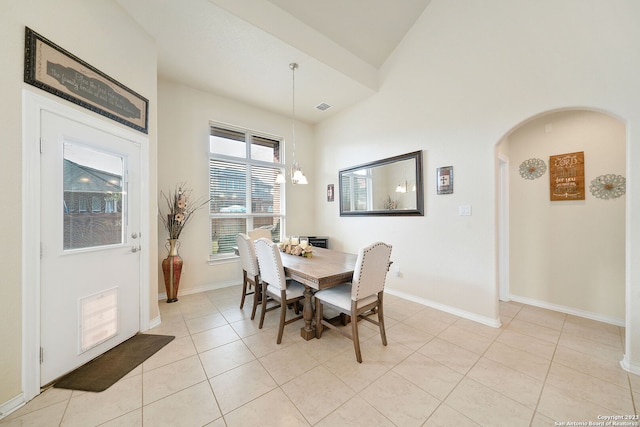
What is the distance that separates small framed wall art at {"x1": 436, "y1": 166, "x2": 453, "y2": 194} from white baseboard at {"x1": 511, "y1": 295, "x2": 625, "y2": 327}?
198cm

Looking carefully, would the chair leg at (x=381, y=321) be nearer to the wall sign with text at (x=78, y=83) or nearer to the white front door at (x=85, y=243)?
the white front door at (x=85, y=243)

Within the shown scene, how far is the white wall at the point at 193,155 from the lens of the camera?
3.38m

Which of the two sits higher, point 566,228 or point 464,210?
point 464,210

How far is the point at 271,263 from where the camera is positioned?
225 cm

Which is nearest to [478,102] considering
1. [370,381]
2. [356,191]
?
[356,191]

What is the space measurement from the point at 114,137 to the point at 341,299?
8.72 feet

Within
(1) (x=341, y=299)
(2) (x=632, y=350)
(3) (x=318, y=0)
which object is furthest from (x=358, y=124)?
(2) (x=632, y=350)

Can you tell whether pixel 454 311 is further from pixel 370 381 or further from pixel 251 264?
pixel 251 264

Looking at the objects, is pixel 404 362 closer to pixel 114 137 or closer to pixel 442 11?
pixel 114 137

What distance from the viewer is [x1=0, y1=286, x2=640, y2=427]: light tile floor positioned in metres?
1.40

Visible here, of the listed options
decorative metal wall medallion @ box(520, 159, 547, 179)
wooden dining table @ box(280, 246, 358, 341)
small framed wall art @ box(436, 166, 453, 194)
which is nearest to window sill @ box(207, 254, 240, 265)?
wooden dining table @ box(280, 246, 358, 341)

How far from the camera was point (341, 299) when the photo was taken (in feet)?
6.89

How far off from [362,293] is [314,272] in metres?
0.47

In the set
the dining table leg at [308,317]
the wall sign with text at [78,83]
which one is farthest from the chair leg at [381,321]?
the wall sign with text at [78,83]
